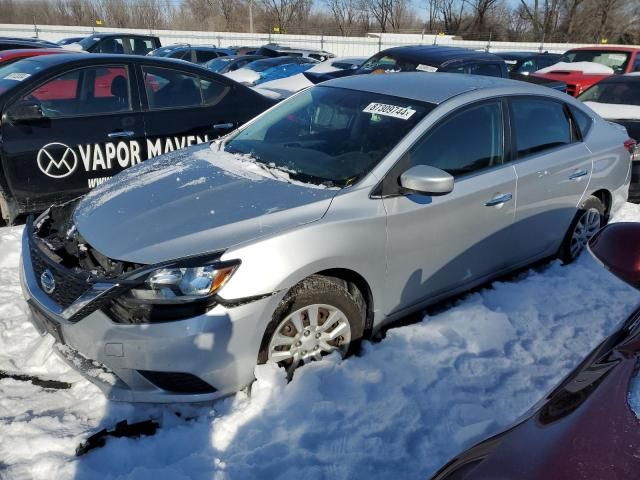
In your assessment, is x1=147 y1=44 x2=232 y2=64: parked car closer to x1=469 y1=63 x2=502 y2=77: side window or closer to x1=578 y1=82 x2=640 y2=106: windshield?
x1=469 y1=63 x2=502 y2=77: side window

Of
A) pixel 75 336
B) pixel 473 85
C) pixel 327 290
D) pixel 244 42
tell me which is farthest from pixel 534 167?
pixel 244 42

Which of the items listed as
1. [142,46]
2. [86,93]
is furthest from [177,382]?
[142,46]

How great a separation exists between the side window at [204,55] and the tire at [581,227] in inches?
623

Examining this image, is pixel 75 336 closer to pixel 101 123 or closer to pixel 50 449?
pixel 50 449

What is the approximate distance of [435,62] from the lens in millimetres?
8688

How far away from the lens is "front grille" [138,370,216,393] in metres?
2.47

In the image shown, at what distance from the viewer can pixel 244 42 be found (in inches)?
1277

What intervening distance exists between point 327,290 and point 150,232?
2.99 feet

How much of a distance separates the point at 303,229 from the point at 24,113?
3050mm

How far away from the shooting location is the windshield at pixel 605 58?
493 inches

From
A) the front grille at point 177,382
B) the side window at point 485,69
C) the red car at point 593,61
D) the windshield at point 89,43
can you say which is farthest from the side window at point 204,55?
the front grille at point 177,382

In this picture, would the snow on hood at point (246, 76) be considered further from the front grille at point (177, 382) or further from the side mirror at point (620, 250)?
the side mirror at point (620, 250)

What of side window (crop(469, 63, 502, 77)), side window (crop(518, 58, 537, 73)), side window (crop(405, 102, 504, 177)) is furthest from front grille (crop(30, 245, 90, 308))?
side window (crop(518, 58, 537, 73))

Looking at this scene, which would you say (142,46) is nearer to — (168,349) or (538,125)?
(538,125)
